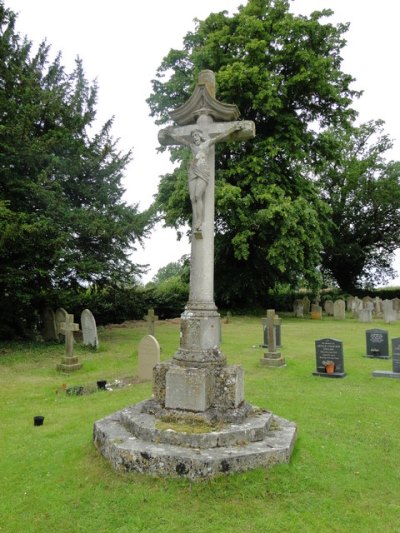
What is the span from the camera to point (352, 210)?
121 ft

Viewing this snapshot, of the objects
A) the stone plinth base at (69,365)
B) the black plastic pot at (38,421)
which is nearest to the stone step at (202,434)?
the black plastic pot at (38,421)

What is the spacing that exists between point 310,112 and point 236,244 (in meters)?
10.2

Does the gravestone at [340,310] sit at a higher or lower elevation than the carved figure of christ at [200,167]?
lower

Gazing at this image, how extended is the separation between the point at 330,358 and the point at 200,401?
5.98 metres

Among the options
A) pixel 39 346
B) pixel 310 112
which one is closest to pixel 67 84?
pixel 39 346

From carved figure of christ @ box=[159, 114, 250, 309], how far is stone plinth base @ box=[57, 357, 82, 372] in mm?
6496

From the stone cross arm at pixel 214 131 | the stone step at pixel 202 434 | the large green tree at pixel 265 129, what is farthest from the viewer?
the large green tree at pixel 265 129

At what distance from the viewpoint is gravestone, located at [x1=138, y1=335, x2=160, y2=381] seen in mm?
9374

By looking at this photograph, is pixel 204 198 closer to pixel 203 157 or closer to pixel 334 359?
pixel 203 157

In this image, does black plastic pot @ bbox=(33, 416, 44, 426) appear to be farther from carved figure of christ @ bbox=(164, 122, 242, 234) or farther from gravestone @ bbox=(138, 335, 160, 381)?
carved figure of christ @ bbox=(164, 122, 242, 234)

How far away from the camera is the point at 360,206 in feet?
121

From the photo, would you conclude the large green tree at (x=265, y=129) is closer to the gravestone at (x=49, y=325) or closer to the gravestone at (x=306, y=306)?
the gravestone at (x=306, y=306)

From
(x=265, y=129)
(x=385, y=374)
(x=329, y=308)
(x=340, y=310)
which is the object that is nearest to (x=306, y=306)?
(x=329, y=308)

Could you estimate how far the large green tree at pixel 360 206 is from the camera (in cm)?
3600
